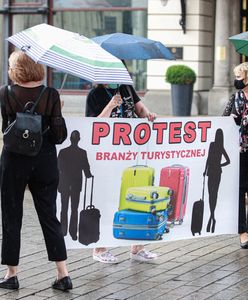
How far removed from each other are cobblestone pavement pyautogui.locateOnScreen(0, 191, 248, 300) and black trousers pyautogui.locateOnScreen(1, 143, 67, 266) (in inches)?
12.5

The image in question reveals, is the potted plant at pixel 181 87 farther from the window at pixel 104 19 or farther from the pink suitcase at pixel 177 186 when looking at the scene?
the pink suitcase at pixel 177 186

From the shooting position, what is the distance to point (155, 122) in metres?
7.41

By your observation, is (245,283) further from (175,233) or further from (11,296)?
(11,296)

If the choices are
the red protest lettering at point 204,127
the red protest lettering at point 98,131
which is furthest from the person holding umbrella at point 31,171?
the red protest lettering at point 204,127

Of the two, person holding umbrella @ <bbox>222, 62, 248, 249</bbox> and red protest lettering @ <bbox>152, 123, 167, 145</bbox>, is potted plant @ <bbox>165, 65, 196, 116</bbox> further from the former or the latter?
red protest lettering @ <bbox>152, 123, 167, 145</bbox>

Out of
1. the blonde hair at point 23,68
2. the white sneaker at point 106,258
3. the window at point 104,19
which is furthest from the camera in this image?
the window at point 104,19


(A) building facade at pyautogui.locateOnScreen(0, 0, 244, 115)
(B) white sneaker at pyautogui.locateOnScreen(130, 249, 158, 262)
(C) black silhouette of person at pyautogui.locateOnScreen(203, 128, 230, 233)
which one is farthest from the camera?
(A) building facade at pyautogui.locateOnScreen(0, 0, 244, 115)

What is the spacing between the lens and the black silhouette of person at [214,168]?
25.8 ft

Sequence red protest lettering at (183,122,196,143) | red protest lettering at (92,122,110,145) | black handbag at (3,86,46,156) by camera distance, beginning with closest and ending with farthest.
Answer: black handbag at (3,86,46,156) → red protest lettering at (92,122,110,145) → red protest lettering at (183,122,196,143)

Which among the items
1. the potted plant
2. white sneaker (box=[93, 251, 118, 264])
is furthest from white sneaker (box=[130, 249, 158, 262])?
the potted plant

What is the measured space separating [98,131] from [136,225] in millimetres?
830

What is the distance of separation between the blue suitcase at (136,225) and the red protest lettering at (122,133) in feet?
1.88

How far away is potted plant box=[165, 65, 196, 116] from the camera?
880 inches

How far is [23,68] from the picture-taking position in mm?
6211
